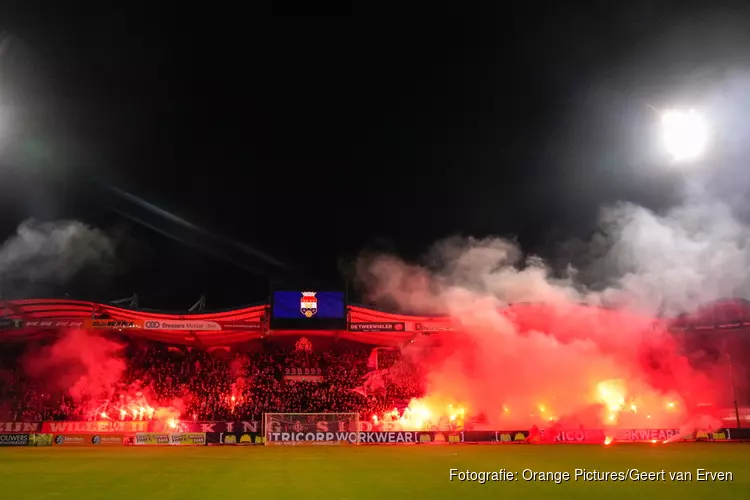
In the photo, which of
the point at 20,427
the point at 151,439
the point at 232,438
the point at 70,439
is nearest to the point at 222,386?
the point at 232,438

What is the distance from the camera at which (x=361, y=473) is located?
15094mm

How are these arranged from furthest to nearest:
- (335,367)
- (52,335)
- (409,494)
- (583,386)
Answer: (335,367) → (52,335) → (583,386) → (409,494)

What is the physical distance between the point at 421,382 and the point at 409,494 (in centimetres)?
2030

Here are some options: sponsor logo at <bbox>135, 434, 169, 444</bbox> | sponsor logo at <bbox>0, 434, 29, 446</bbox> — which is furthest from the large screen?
sponsor logo at <bbox>0, 434, 29, 446</bbox>

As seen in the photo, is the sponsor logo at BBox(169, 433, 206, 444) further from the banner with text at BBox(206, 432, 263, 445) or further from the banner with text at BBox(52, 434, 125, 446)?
the banner with text at BBox(52, 434, 125, 446)

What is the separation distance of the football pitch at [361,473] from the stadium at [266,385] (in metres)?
0.74

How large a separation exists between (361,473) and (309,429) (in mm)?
12226

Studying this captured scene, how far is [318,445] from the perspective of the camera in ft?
85.6

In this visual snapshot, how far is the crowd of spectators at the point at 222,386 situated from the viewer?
28.9 metres

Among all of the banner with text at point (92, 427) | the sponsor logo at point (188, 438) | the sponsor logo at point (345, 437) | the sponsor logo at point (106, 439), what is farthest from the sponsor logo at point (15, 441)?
the sponsor logo at point (345, 437)

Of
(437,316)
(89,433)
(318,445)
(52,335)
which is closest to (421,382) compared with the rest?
(437,316)

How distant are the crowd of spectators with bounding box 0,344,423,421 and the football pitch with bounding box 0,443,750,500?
21.5 feet

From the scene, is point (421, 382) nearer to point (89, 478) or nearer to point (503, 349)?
point (503, 349)

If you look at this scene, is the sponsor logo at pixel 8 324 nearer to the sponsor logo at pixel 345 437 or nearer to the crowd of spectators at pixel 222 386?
the crowd of spectators at pixel 222 386
